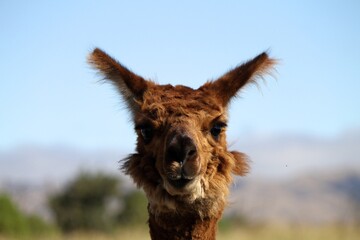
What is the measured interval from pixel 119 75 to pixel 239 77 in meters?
1.33

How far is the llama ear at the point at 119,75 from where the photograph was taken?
25.3 feet

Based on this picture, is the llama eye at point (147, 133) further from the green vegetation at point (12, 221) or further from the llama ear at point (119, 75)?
the green vegetation at point (12, 221)

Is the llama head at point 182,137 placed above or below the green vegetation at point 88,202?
below

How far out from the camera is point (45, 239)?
1719cm

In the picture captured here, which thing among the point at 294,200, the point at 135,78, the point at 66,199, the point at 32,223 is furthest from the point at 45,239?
the point at 294,200

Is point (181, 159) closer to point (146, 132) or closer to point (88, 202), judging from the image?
point (146, 132)

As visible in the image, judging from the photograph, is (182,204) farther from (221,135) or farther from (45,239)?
(45,239)

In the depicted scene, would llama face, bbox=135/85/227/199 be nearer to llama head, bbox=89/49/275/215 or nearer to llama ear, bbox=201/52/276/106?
llama head, bbox=89/49/275/215

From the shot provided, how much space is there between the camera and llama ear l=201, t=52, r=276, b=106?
25.3ft

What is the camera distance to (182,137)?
21.1ft

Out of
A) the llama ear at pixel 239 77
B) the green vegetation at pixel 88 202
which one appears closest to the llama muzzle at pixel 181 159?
the llama ear at pixel 239 77

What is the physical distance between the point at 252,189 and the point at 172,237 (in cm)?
18916

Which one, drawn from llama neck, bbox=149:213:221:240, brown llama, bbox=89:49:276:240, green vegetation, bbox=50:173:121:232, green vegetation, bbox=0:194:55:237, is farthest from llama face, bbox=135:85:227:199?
green vegetation, bbox=50:173:121:232

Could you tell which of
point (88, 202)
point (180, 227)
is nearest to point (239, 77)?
point (180, 227)
